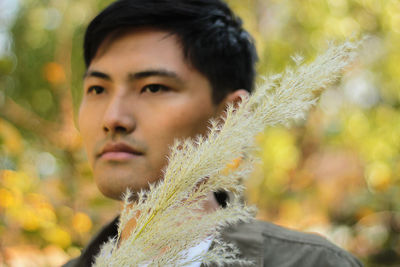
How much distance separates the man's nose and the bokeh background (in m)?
1.17

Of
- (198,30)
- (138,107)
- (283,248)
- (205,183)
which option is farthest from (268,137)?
(205,183)

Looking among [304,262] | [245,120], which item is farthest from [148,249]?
[304,262]

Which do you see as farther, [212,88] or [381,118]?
[381,118]

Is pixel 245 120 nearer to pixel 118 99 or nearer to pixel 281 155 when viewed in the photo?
pixel 118 99

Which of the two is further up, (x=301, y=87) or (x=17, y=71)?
(x=17, y=71)

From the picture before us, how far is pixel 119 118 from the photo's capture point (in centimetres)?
128

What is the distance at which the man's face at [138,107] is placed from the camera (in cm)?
129

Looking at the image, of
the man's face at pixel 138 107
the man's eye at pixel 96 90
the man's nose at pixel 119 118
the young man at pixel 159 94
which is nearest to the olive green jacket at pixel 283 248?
the young man at pixel 159 94

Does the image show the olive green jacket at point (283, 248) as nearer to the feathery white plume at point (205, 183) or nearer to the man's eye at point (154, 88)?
the man's eye at point (154, 88)

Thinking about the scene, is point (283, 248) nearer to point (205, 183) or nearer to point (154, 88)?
point (154, 88)

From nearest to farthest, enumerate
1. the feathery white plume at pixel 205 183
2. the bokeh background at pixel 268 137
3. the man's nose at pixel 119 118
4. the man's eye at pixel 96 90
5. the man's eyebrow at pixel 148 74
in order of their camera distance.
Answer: the feathery white plume at pixel 205 183
the man's nose at pixel 119 118
the man's eyebrow at pixel 148 74
the man's eye at pixel 96 90
the bokeh background at pixel 268 137

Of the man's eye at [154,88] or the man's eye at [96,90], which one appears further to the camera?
the man's eye at [96,90]

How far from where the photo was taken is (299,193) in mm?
3379

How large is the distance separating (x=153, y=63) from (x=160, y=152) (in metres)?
0.31
